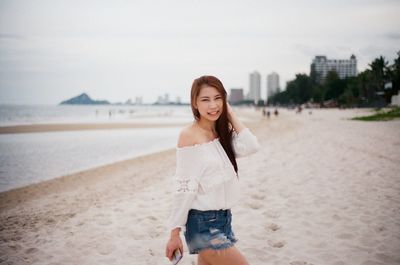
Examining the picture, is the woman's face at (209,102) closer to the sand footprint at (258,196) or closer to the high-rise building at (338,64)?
the sand footprint at (258,196)

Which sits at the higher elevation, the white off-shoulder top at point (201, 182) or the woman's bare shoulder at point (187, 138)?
the woman's bare shoulder at point (187, 138)

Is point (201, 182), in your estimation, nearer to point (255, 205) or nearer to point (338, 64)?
point (255, 205)

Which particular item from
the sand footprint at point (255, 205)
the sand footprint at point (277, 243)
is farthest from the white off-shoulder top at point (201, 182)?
the sand footprint at point (255, 205)

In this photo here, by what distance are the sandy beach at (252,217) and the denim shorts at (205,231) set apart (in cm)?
179

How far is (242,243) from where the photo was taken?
3904mm

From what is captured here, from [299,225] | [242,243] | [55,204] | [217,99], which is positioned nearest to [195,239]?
[217,99]

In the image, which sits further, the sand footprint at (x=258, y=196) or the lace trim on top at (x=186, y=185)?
the sand footprint at (x=258, y=196)

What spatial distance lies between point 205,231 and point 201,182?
32cm

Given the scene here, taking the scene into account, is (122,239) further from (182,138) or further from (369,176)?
(369,176)

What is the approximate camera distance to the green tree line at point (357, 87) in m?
52.6

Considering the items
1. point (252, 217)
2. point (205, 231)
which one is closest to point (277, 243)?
point (252, 217)

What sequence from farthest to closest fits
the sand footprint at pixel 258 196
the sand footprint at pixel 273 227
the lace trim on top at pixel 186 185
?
the sand footprint at pixel 258 196, the sand footprint at pixel 273 227, the lace trim on top at pixel 186 185

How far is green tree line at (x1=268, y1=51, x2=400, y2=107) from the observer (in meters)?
52.6

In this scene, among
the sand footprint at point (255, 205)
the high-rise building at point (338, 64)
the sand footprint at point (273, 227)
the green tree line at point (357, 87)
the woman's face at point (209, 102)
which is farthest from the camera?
the high-rise building at point (338, 64)
